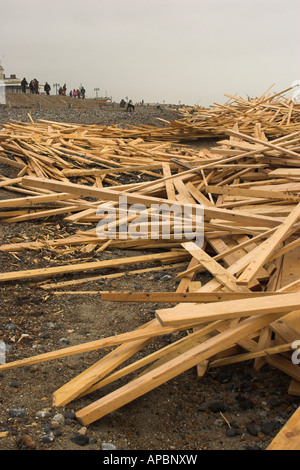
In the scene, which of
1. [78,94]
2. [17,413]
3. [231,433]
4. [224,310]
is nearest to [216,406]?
[231,433]

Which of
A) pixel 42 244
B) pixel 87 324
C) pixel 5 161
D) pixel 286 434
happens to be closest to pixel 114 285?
pixel 87 324

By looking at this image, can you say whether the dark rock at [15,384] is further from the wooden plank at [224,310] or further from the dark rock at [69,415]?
the wooden plank at [224,310]

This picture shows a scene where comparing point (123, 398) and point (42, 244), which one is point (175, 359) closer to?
point (123, 398)

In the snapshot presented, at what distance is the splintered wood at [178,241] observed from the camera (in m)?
3.02

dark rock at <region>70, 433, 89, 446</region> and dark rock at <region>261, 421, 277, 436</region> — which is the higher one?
dark rock at <region>70, 433, 89, 446</region>

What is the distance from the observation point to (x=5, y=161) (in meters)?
8.83

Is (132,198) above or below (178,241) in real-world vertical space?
above

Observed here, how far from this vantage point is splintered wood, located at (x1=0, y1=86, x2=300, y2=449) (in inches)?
119

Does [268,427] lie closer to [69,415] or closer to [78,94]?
[69,415]

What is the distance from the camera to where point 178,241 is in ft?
19.4

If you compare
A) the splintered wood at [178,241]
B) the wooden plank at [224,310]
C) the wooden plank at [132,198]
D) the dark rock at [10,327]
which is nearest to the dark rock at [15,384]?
the splintered wood at [178,241]

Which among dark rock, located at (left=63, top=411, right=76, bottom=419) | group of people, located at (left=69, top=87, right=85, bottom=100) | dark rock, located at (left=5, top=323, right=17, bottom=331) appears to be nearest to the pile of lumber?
dark rock, located at (left=5, top=323, right=17, bottom=331)

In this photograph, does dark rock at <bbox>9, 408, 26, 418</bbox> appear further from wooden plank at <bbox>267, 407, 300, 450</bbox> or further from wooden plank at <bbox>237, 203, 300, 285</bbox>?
wooden plank at <bbox>237, 203, 300, 285</bbox>
